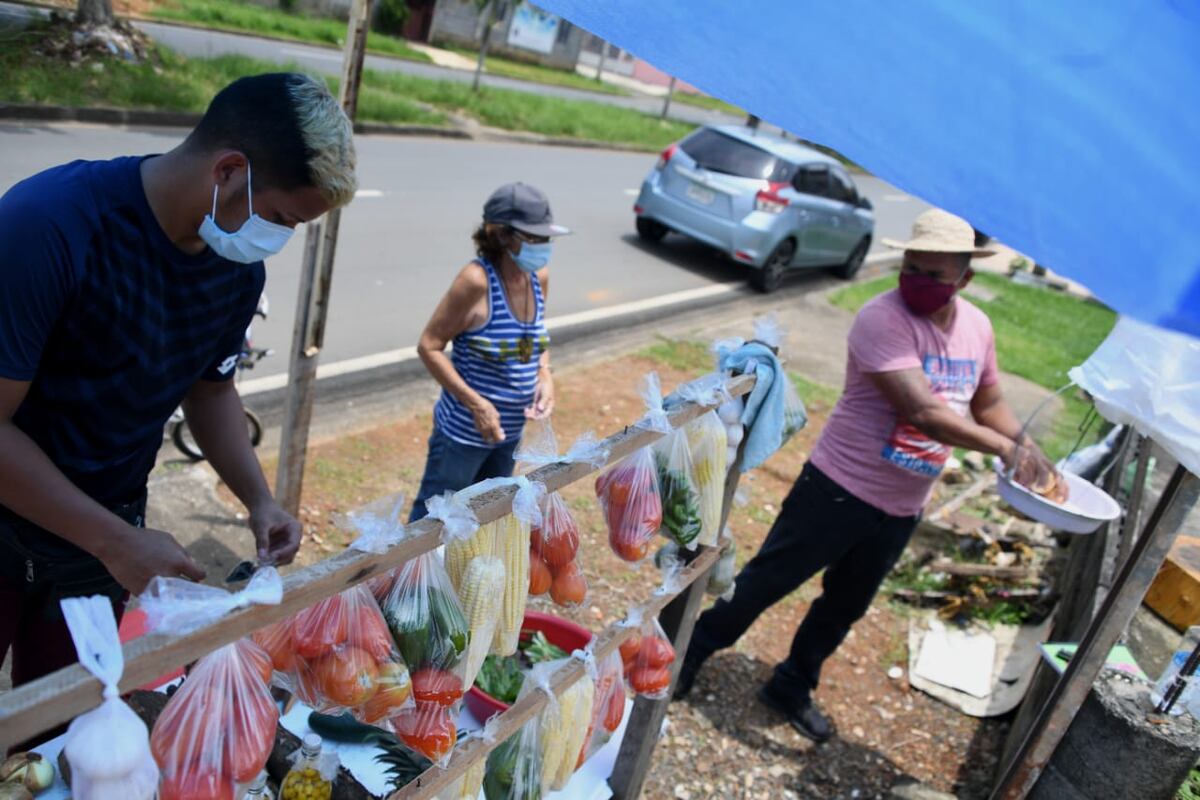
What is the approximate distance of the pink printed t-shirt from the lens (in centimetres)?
306

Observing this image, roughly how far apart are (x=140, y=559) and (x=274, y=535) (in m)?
0.43

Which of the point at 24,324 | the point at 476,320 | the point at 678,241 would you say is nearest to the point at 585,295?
the point at 678,241

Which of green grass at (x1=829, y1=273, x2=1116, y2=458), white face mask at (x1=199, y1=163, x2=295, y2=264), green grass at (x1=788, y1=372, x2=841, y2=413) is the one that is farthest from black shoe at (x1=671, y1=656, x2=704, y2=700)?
green grass at (x1=829, y1=273, x2=1116, y2=458)

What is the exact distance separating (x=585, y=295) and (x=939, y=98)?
7506 mm

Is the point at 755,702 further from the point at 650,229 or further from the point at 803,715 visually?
the point at 650,229

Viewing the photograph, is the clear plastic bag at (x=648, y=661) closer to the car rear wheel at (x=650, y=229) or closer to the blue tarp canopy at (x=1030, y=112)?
the blue tarp canopy at (x=1030, y=112)

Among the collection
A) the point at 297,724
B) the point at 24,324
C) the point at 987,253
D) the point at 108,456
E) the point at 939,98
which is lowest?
the point at 297,724

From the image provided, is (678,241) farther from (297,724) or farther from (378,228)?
(297,724)

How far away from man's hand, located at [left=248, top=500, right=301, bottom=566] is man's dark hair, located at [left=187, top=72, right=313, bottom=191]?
802 mm

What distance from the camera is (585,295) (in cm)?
877

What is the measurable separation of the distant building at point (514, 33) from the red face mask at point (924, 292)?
30.3 meters

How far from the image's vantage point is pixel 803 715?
3654 millimetres

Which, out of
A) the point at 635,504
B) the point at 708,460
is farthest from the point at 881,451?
the point at 635,504

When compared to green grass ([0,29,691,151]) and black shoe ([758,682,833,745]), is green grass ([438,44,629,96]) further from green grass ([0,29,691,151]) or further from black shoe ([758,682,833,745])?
black shoe ([758,682,833,745])
